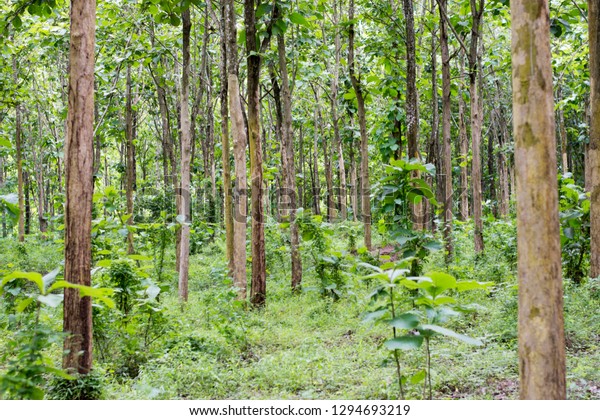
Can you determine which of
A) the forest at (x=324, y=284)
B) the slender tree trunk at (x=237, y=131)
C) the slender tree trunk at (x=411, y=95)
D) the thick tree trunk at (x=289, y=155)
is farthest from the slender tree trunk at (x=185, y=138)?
the slender tree trunk at (x=411, y=95)

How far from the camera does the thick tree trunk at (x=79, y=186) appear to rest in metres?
4.41

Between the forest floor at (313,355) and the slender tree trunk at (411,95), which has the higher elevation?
the slender tree trunk at (411,95)

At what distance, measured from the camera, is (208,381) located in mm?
4988

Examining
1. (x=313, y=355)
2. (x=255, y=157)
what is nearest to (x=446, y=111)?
(x=255, y=157)

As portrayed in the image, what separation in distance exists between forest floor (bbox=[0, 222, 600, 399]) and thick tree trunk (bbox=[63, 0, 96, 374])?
0.40m

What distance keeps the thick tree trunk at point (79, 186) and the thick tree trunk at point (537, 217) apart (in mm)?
3524

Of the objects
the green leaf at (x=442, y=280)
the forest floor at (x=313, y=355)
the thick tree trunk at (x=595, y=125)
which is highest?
the thick tree trunk at (x=595, y=125)

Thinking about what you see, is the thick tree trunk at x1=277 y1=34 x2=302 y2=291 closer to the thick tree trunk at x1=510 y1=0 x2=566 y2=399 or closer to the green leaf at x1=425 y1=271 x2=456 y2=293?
the green leaf at x1=425 y1=271 x2=456 y2=293

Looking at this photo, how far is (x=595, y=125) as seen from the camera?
21.7 ft

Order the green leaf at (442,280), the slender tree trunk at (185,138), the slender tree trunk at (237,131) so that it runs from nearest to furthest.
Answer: the green leaf at (442,280)
the slender tree trunk at (237,131)
the slender tree trunk at (185,138)

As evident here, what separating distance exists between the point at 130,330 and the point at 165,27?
9.75 metres

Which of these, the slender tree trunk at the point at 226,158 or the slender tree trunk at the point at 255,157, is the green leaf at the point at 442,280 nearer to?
the slender tree trunk at the point at 255,157

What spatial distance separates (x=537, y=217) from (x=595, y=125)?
481 centimetres

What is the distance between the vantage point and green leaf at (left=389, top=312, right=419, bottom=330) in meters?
2.95
